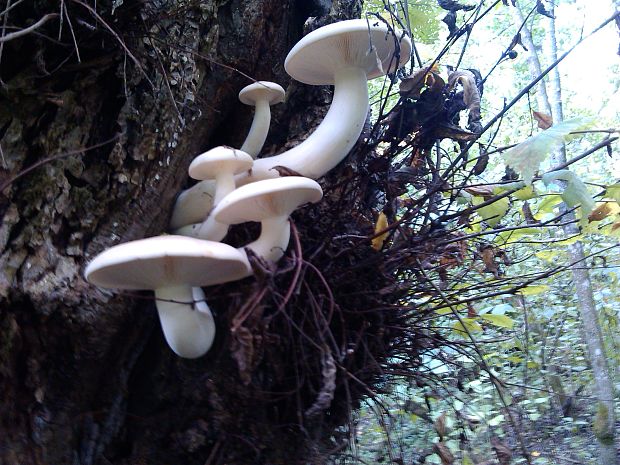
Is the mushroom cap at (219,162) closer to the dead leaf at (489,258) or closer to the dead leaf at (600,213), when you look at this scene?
the dead leaf at (489,258)

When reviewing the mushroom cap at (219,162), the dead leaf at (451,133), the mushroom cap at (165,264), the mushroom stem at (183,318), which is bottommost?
the mushroom stem at (183,318)

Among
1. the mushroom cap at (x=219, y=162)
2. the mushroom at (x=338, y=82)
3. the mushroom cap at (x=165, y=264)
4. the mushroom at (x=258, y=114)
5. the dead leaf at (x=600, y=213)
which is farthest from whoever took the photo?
the dead leaf at (x=600, y=213)

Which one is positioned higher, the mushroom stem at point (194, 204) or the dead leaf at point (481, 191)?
the dead leaf at point (481, 191)

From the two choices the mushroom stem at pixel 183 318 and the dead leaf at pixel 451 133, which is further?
the dead leaf at pixel 451 133

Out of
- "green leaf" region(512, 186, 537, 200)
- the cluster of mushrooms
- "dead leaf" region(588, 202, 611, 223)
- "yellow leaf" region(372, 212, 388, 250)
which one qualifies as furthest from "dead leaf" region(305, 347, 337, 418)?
"dead leaf" region(588, 202, 611, 223)

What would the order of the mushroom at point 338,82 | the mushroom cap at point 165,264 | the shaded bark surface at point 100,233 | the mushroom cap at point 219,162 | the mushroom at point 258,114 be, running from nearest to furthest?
1. the mushroom cap at point 165,264
2. the shaded bark surface at point 100,233
3. the mushroom cap at point 219,162
4. the mushroom at point 338,82
5. the mushroom at point 258,114

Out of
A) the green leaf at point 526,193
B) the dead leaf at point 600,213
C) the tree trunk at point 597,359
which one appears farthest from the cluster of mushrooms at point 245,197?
the tree trunk at point 597,359

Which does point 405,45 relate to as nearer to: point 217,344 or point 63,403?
point 217,344

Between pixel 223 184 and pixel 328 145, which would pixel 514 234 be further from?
pixel 223 184
